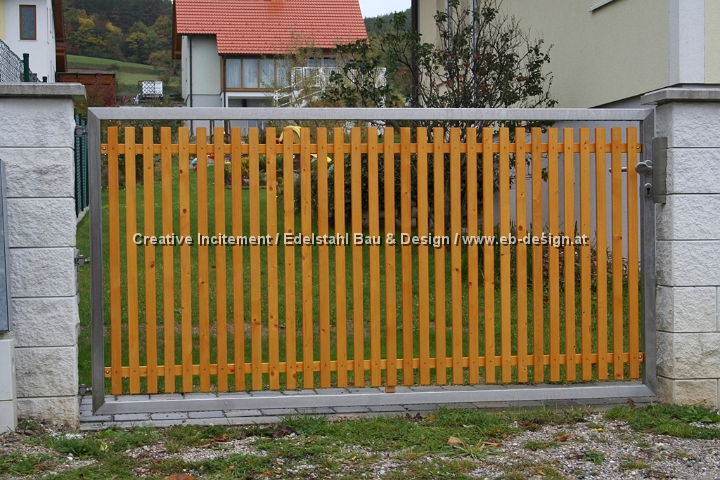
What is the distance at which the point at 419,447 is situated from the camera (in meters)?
5.11

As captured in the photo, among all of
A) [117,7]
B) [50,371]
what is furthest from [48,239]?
[117,7]

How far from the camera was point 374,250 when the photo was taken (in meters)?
5.88

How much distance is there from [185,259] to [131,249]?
0.34 metres

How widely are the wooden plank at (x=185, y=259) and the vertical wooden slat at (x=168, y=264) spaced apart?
0.21 ft

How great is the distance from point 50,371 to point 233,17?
44.2 meters

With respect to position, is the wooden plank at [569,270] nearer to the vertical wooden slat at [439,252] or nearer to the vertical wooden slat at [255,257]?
the vertical wooden slat at [439,252]

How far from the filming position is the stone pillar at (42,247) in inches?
212

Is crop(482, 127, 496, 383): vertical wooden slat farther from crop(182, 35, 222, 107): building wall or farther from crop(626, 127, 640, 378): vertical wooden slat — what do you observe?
crop(182, 35, 222, 107): building wall

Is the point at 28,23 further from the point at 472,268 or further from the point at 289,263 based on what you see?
the point at 472,268

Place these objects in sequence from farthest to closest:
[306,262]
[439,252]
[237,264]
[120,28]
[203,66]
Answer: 1. [120,28]
2. [203,66]
3. [439,252]
4. [306,262]
5. [237,264]

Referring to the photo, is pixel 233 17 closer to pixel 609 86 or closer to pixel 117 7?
pixel 117 7

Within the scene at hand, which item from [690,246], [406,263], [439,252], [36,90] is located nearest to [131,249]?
[36,90]

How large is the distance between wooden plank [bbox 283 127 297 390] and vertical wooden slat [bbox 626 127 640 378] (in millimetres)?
2280

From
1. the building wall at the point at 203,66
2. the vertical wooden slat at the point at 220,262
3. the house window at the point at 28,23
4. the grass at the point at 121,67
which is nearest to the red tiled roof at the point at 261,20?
the building wall at the point at 203,66
